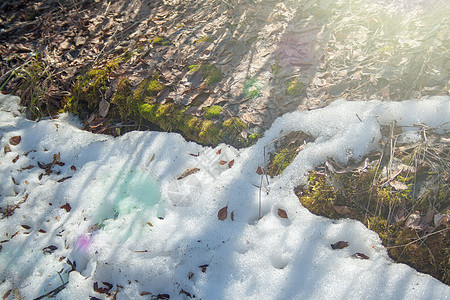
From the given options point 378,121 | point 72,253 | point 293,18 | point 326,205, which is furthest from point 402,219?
point 293,18

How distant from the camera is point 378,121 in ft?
7.79

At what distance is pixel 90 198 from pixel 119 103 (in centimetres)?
118

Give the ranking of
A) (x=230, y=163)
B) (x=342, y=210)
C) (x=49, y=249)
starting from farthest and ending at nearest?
(x=230, y=163), (x=49, y=249), (x=342, y=210)

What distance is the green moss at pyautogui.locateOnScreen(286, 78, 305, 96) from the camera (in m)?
2.95

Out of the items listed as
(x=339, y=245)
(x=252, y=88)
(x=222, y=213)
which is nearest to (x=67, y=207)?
(x=222, y=213)

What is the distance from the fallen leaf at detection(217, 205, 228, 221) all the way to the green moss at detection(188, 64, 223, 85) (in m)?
1.54

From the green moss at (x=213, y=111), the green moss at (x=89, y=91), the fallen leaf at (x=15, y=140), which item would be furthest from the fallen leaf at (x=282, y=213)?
the fallen leaf at (x=15, y=140)

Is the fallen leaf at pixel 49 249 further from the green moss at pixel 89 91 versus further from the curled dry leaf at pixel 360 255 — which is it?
the curled dry leaf at pixel 360 255

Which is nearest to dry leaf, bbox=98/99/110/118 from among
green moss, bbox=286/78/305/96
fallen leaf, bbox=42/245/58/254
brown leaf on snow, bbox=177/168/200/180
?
brown leaf on snow, bbox=177/168/200/180

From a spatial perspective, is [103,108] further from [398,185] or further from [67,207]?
[398,185]

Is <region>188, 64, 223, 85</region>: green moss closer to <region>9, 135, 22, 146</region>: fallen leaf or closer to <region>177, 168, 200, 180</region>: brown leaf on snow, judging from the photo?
<region>177, 168, 200, 180</region>: brown leaf on snow

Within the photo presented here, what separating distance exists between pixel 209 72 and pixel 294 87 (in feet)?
3.31

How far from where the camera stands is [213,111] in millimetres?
2980

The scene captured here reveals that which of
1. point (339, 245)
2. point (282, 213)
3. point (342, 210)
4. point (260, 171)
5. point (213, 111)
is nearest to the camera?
point (339, 245)
